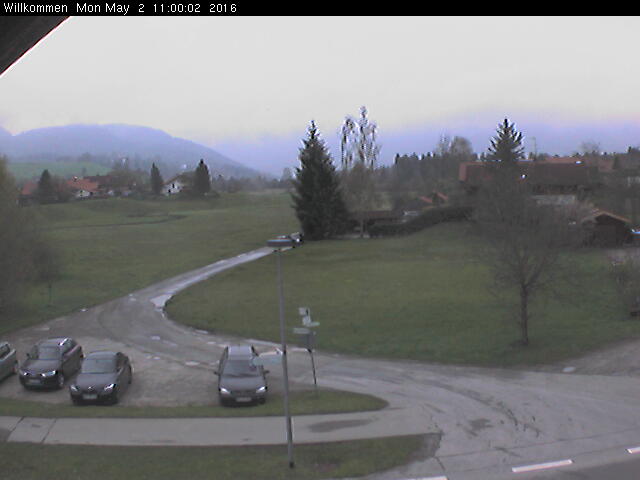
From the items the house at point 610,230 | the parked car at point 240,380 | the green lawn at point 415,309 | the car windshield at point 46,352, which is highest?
the house at point 610,230

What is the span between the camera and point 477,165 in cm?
7162

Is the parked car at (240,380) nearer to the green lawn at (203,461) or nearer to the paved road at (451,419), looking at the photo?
the paved road at (451,419)

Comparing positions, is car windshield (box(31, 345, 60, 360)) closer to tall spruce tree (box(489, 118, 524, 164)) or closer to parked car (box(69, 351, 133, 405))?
parked car (box(69, 351, 133, 405))

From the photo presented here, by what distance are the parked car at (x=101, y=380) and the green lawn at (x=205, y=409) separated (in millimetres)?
392

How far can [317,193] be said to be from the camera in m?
64.5

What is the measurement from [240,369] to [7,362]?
27.5 ft

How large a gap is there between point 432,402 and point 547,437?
3612mm

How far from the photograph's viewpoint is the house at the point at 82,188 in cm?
8562

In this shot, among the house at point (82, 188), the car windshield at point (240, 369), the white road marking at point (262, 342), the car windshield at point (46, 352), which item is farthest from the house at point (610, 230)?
the house at point (82, 188)

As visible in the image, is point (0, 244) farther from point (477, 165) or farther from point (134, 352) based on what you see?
point (477, 165)

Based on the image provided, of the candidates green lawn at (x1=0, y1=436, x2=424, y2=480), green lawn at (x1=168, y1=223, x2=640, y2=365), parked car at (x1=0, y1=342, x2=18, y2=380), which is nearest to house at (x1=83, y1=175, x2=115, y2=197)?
green lawn at (x1=168, y1=223, x2=640, y2=365)

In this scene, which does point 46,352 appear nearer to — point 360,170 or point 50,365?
point 50,365

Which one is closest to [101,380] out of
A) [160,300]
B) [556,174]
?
[160,300]
